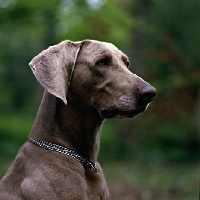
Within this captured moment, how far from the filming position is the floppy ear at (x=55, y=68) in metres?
3.58

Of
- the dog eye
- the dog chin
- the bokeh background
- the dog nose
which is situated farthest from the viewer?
the bokeh background

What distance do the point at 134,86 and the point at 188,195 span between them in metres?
5.06

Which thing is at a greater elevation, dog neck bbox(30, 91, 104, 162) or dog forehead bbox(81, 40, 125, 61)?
dog forehead bbox(81, 40, 125, 61)

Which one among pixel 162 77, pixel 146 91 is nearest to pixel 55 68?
pixel 146 91

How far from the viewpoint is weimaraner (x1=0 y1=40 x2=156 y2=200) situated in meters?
3.55

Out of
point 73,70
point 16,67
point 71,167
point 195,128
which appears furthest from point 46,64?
point 16,67

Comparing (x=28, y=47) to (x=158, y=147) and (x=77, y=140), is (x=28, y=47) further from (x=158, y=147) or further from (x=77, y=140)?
(x=77, y=140)

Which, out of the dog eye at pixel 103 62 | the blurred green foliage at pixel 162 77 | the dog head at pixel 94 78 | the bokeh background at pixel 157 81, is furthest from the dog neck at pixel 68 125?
the blurred green foliage at pixel 162 77

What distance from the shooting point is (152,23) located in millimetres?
15750

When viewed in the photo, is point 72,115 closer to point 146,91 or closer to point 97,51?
point 97,51

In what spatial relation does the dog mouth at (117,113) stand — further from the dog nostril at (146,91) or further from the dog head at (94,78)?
the dog nostril at (146,91)

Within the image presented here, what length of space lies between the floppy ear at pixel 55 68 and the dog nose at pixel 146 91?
0.55 meters

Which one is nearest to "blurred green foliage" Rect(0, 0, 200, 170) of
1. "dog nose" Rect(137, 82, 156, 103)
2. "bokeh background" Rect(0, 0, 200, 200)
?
"bokeh background" Rect(0, 0, 200, 200)

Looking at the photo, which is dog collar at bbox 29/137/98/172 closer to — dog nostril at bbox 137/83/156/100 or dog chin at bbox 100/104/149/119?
dog chin at bbox 100/104/149/119
